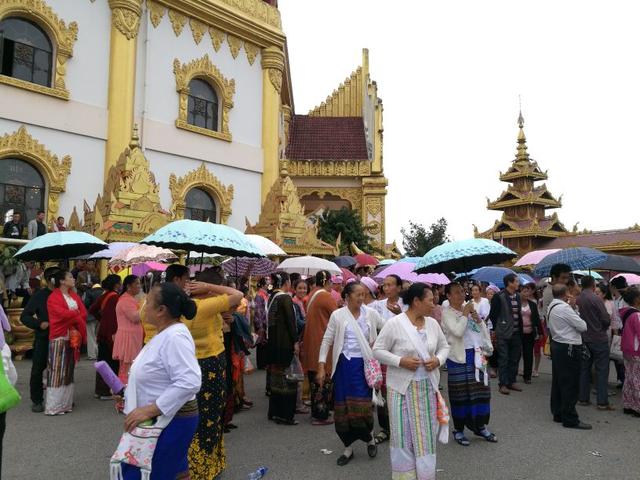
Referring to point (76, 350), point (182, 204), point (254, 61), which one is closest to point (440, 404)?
point (76, 350)

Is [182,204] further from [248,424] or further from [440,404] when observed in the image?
[440,404]

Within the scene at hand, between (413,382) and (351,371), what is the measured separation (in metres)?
1.08

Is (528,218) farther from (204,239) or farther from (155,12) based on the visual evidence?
(204,239)

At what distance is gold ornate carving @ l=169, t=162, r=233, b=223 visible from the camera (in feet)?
55.1

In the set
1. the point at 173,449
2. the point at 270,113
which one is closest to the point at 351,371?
the point at 173,449

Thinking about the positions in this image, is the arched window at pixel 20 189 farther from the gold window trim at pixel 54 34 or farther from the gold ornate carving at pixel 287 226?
the gold ornate carving at pixel 287 226

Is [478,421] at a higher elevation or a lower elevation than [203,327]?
lower

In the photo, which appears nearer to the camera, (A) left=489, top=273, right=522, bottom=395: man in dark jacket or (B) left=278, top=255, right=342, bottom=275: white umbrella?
(A) left=489, top=273, right=522, bottom=395: man in dark jacket

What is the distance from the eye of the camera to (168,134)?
1683 cm

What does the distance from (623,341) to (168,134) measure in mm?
A: 14518

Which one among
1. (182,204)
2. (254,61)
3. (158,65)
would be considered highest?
(254,61)

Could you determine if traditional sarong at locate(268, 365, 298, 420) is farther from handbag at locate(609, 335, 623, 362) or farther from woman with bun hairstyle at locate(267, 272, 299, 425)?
handbag at locate(609, 335, 623, 362)

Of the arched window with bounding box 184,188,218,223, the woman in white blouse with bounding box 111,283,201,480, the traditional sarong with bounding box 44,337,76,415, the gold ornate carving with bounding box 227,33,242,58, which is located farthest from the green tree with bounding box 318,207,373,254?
the woman in white blouse with bounding box 111,283,201,480

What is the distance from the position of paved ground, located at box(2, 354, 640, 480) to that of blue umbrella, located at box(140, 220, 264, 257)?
2001 mm
